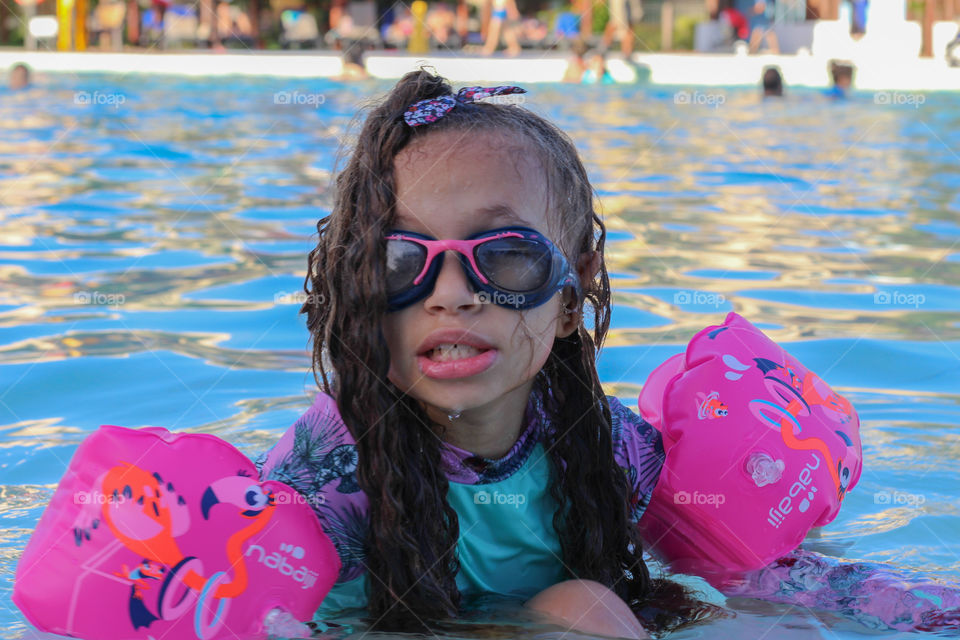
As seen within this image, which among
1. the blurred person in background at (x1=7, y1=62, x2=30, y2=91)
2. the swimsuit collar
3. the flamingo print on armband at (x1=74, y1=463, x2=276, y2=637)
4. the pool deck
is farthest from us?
the pool deck

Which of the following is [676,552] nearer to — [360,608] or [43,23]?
[360,608]

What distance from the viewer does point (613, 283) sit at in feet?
20.1

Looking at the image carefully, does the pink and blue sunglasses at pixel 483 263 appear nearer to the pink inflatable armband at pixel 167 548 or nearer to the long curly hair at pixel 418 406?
the long curly hair at pixel 418 406

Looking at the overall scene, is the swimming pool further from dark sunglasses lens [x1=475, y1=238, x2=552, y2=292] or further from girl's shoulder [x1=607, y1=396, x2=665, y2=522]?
dark sunglasses lens [x1=475, y1=238, x2=552, y2=292]

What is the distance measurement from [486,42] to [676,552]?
73.3ft

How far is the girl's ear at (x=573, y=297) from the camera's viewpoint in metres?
2.54

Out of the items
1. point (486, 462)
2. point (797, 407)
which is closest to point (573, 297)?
point (486, 462)

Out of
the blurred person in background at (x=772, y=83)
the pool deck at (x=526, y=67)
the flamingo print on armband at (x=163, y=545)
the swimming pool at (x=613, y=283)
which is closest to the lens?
the flamingo print on armband at (x=163, y=545)

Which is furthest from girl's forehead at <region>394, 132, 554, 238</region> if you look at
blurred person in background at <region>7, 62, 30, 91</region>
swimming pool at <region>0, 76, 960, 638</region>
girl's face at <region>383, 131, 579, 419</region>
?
blurred person in background at <region>7, 62, 30, 91</region>

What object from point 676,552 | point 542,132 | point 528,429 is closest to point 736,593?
point 676,552

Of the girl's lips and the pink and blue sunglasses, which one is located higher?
the pink and blue sunglasses

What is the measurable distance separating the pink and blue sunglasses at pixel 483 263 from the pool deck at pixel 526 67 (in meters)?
17.2

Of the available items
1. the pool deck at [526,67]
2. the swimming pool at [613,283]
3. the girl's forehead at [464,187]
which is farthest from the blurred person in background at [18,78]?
the girl's forehead at [464,187]

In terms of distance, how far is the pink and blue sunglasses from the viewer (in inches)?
89.0
